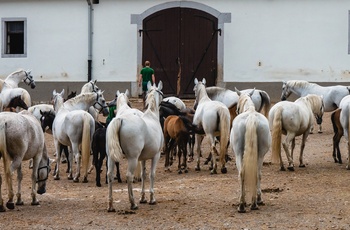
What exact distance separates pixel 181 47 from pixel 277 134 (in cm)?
1318

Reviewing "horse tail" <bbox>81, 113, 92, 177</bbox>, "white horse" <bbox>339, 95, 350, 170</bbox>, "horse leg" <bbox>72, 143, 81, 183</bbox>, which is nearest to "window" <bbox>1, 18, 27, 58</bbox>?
"horse leg" <bbox>72, 143, 81, 183</bbox>

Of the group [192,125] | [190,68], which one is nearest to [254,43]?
[190,68]

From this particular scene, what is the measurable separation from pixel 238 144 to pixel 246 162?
1.39 feet

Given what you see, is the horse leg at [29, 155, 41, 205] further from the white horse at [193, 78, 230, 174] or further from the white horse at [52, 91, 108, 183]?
the white horse at [193, 78, 230, 174]

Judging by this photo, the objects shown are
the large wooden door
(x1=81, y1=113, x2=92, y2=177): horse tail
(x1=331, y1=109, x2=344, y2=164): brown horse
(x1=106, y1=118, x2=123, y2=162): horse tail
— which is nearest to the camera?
(x1=106, y1=118, x2=123, y2=162): horse tail

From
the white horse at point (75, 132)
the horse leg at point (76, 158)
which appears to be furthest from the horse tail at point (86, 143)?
the horse leg at point (76, 158)

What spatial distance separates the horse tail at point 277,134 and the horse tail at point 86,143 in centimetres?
332

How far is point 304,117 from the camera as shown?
14609 mm

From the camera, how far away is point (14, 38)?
28.1m

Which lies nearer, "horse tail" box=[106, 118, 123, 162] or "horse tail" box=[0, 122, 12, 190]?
"horse tail" box=[106, 118, 123, 162]

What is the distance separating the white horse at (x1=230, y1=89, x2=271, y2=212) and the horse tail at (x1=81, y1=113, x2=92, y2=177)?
3.64m

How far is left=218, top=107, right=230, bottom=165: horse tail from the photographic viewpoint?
45.6ft

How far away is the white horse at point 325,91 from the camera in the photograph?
2102 cm

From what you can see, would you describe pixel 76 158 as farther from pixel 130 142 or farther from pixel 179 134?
pixel 130 142
